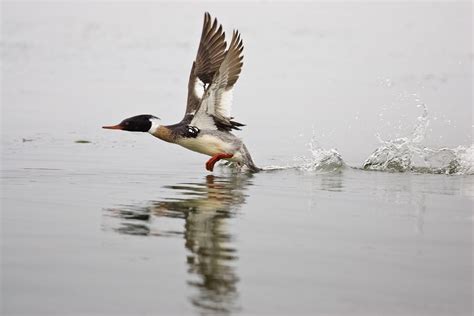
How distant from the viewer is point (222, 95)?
9859 millimetres

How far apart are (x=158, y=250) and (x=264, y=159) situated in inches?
223

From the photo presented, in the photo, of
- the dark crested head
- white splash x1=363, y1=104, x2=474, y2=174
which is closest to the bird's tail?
the dark crested head

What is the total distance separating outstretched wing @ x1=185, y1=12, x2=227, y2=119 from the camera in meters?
10.8

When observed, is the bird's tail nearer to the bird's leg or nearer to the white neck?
the bird's leg

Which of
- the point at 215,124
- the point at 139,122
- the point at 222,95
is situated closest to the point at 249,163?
the point at 215,124

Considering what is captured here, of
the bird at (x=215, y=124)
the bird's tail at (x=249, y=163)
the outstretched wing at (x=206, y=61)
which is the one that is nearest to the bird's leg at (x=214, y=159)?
the bird at (x=215, y=124)

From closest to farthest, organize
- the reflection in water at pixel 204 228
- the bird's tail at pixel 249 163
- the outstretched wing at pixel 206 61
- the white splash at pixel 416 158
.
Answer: the reflection in water at pixel 204 228 → the white splash at pixel 416 158 → the bird's tail at pixel 249 163 → the outstretched wing at pixel 206 61

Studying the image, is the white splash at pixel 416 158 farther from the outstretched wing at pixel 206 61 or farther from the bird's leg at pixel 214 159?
the outstretched wing at pixel 206 61

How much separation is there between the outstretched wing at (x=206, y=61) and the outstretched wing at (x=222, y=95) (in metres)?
0.56

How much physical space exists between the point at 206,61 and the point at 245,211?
4467 millimetres

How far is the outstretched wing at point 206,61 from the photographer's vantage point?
10.8 m

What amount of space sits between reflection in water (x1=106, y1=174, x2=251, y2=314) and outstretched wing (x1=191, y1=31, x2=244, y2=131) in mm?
1300

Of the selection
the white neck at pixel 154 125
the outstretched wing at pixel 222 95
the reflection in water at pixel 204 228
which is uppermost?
the outstretched wing at pixel 222 95

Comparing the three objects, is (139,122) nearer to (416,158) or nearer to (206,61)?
(206,61)
